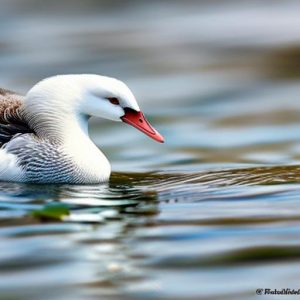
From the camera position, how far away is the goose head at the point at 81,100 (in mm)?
8742

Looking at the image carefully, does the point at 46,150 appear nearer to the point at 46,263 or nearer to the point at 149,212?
the point at 149,212

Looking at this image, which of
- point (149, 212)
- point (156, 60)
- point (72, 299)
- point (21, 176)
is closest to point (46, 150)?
point (21, 176)

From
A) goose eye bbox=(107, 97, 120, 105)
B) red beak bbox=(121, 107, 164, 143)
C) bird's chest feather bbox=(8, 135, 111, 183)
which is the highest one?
goose eye bbox=(107, 97, 120, 105)

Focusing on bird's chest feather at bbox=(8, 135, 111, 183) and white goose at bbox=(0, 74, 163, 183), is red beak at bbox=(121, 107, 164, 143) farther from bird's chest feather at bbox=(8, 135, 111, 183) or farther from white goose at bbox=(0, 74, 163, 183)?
bird's chest feather at bbox=(8, 135, 111, 183)

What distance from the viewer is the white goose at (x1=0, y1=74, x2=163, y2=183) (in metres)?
8.62

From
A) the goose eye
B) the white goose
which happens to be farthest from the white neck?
the goose eye

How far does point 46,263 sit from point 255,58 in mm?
6579

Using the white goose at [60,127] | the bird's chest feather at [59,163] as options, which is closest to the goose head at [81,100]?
the white goose at [60,127]

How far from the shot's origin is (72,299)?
19.3 ft

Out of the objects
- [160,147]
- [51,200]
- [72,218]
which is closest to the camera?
[72,218]

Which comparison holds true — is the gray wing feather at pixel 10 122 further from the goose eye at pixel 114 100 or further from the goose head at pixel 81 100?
the goose eye at pixel 114 100

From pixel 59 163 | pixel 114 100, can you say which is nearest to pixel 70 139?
pixel 59 163

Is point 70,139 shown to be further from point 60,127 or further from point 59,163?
point 59,163

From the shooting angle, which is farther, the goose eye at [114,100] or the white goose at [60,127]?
the goose eye at [114,100]
